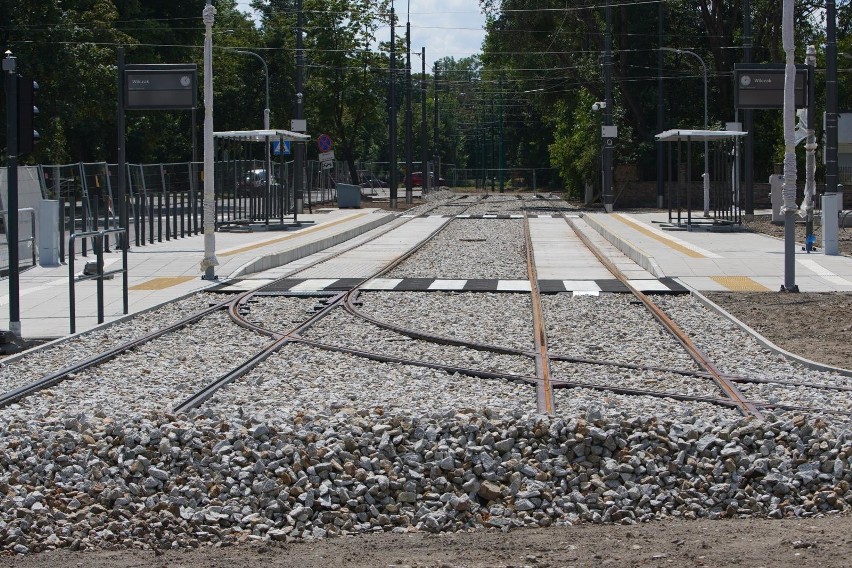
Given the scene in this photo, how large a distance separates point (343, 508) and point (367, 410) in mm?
1471

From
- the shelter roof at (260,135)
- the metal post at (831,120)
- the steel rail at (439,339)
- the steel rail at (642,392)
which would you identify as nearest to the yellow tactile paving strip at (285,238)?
the shelter roof at (260,135)

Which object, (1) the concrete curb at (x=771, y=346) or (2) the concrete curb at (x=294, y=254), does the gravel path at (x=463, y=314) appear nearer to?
(1) the concrete curb at (x=771, y=346)

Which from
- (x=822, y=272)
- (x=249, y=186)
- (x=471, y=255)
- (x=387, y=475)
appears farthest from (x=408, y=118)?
(x=387, y=475)

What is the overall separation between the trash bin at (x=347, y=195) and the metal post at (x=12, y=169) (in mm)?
44623

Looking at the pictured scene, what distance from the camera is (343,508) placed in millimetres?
6984

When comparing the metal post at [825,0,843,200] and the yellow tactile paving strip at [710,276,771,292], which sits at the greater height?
the metal post at [825,0,843,200]

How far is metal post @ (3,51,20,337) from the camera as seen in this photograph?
42.2 feet

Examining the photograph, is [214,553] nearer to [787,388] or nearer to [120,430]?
[120,430]

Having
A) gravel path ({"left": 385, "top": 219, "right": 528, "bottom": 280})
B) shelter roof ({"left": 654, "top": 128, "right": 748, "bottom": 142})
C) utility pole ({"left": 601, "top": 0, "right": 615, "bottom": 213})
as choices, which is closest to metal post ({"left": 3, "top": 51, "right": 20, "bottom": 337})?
gravel path ({"left": 385, "top": 219, "right": 528, "bottom": 280})

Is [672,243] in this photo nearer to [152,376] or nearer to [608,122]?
[152,376]

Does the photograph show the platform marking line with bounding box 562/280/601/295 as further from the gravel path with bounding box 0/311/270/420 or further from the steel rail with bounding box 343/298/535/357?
the gravel path with bounding box 0/311/270/420

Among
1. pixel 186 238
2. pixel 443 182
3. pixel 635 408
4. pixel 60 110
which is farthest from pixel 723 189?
pixel 443 182

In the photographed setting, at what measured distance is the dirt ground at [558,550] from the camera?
608 centimetres

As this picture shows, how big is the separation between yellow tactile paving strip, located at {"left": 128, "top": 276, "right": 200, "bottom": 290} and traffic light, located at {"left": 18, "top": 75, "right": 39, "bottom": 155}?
6.68 meters
